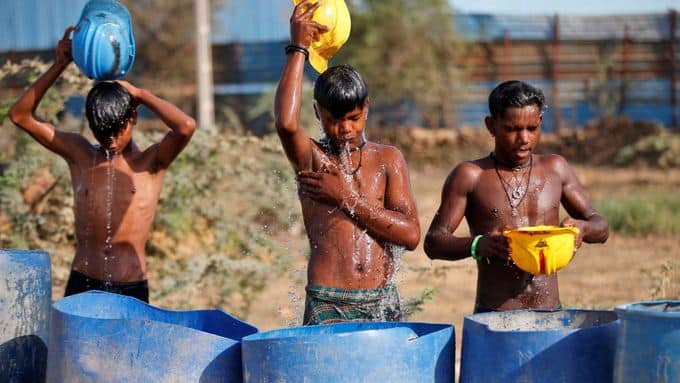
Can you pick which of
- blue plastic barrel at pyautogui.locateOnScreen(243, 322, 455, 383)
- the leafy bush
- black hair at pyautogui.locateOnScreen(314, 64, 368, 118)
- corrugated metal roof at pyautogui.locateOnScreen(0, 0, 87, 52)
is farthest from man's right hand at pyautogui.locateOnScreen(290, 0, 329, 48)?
corrugated metal roof at pyautogui.locateOnScreen(0, 0, 87, 52)

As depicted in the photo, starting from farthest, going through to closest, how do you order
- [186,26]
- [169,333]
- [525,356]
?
[186,26] < [169,333] < [525,356]

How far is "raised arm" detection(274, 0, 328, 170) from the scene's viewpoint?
10.9 feet

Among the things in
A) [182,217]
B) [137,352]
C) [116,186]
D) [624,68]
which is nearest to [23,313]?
[116,186]

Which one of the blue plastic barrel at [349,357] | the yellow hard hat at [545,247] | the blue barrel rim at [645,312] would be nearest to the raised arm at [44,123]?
the blue plastic barrel at [349,357]

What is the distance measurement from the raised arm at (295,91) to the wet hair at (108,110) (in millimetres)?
1300

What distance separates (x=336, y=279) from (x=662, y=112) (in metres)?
14.9

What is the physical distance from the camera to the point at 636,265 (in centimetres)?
873

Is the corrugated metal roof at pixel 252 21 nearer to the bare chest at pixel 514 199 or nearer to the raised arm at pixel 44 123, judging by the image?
the raised arm at pixel 44 123

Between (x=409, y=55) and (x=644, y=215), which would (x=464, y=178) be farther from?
(x=409, y=55)

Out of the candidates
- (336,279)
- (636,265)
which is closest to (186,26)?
(636,265)

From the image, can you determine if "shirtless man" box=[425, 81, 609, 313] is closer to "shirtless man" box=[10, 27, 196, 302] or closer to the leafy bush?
"shirtless man" box=[10, 27, 196, 302]

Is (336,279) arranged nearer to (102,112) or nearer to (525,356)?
(525,356)

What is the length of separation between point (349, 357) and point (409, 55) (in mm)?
14849

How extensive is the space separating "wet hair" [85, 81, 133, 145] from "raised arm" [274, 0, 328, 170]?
130cm
